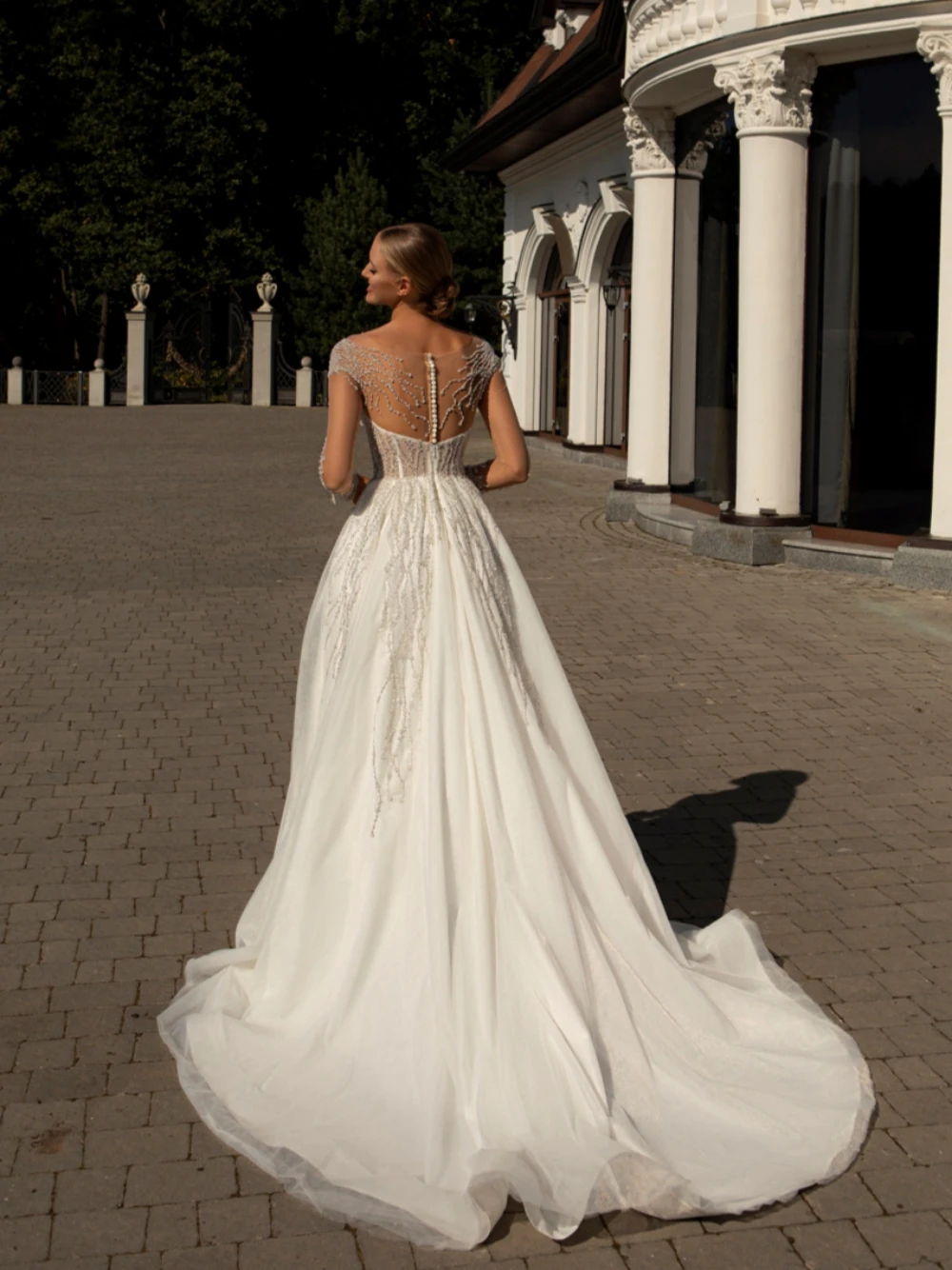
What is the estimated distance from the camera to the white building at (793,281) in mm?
13055

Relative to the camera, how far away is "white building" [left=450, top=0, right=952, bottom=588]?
13055 mm

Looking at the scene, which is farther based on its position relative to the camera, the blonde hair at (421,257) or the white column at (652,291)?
the white column at (652,291)

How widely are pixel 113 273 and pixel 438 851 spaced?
46.8 m

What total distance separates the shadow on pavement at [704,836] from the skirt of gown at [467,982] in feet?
3.10

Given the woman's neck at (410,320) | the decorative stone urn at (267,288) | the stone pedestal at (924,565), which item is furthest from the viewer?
the decorative stone urn at (267,288)

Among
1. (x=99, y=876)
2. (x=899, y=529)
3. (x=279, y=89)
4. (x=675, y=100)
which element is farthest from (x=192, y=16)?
(x=99, y=876)

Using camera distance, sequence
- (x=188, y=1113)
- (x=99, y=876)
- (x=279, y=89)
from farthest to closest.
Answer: (x=279, y=89) → (x=99, y=876) → (x=188, y=1113)

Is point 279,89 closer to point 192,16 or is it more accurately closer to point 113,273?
point 192,16

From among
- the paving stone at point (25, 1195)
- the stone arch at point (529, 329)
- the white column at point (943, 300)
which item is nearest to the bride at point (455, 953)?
the paving stone at point (25, 1195)

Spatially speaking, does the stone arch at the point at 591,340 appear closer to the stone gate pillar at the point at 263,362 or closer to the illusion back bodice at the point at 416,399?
the stone gate pillar at the point at 263,362

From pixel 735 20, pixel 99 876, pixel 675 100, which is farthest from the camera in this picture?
pixel 675 100

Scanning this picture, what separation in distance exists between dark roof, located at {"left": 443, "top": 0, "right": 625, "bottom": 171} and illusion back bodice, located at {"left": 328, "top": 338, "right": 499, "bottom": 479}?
44.6 ft

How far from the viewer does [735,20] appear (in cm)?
1345

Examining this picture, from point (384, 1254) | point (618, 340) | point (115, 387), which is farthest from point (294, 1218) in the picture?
point (115, 387)
